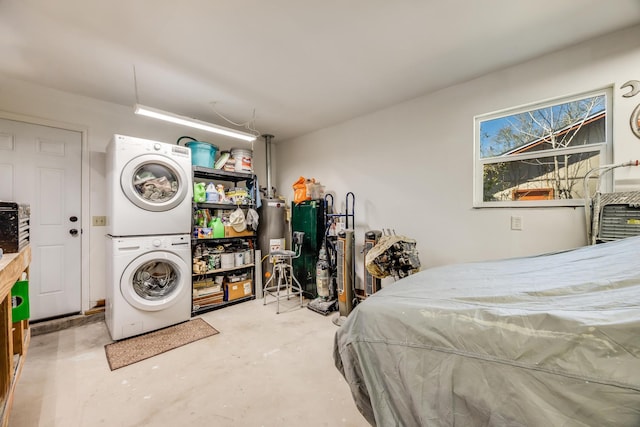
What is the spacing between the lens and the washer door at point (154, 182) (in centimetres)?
255

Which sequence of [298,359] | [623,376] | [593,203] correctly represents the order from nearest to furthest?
1. [623,376]
2. [593,203]
3. [298,359]

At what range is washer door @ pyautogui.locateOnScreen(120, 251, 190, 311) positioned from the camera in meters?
2.52

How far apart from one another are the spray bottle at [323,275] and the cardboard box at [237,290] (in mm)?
1068

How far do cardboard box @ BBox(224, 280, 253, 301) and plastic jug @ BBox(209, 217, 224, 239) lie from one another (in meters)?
0.69

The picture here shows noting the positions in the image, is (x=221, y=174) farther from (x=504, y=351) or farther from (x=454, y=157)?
(x=504, y=351)

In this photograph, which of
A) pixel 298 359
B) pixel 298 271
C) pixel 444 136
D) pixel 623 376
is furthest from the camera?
pixel 298 271

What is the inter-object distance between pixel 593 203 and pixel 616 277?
60.0 inches

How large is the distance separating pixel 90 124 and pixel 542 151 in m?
4.85

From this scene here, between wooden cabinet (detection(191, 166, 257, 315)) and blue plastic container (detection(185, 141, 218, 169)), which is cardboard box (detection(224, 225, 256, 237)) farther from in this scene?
blue plastic container (detection(185, 141, 218, 169))

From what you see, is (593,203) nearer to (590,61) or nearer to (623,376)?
(590,61)

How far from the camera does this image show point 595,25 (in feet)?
6.11

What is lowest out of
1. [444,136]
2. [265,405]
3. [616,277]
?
[265,405]

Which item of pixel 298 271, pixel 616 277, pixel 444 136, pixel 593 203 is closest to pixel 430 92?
pixel 444 136

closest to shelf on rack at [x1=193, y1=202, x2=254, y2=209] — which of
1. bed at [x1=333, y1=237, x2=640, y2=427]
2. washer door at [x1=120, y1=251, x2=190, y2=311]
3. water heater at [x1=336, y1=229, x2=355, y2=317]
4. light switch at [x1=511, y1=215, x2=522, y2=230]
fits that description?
washer door at [x1=120, y1=251, x2=190, y2=311]
